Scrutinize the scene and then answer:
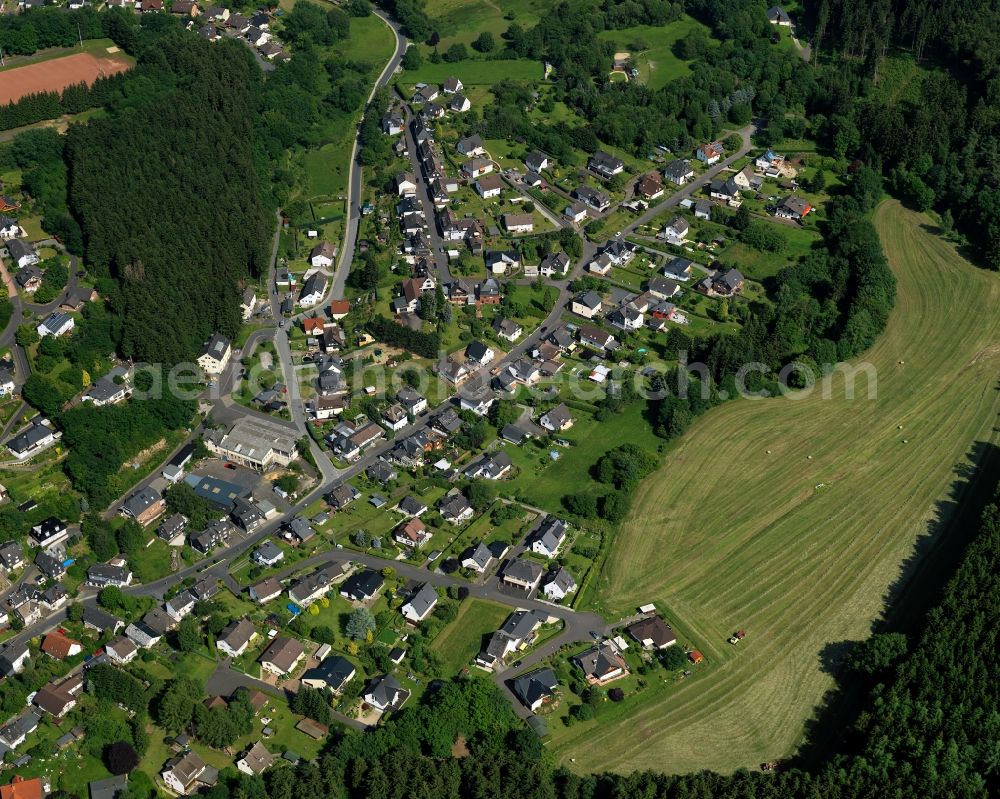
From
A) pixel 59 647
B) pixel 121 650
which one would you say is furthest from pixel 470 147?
pixel 59 647

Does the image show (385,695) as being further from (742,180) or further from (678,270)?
(742,180)

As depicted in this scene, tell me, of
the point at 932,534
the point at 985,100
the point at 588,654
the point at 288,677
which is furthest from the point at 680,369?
the point at 985,100

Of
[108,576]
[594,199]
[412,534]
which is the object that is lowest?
[108,576]

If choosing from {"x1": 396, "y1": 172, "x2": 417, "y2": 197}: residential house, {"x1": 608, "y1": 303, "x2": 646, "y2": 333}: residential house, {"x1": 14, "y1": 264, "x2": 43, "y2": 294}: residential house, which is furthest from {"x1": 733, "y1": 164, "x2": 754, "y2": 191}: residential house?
{"x1": 14, "y1": 264, "x2": 43, "y2": 294}: residential house

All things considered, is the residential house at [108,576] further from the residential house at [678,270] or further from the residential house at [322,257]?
the residential house at [678,270]

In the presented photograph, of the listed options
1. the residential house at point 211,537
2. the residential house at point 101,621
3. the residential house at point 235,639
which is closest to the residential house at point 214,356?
the residential house at point 211,537

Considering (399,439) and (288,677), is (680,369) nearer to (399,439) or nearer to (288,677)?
(399,439)

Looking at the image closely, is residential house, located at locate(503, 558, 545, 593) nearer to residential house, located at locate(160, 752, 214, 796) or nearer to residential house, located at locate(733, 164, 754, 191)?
residential house, located at locate(160, 752, 214, 796)
